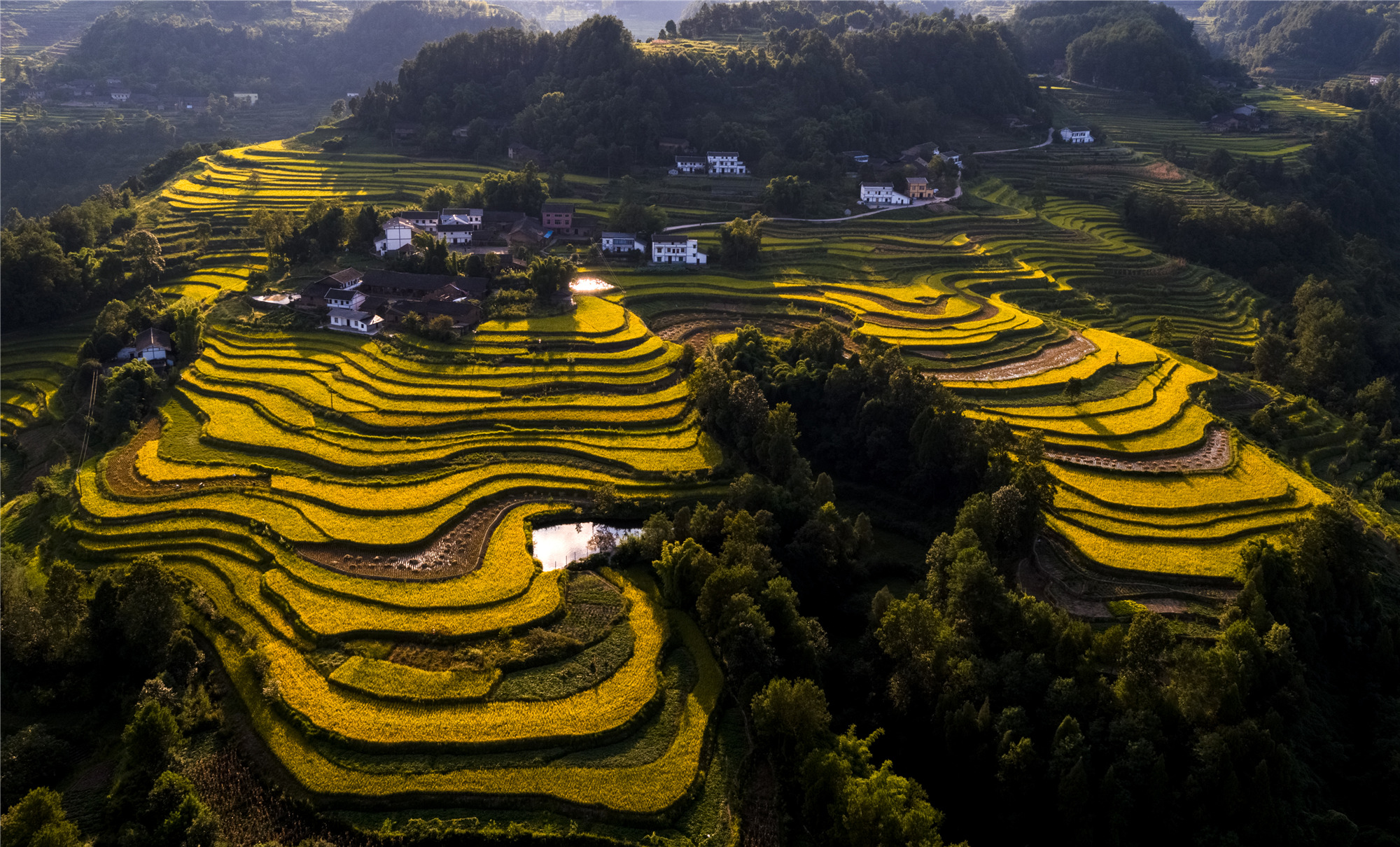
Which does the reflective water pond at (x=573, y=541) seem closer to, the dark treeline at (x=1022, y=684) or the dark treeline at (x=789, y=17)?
the dark treeline at (x=1022, y=684)

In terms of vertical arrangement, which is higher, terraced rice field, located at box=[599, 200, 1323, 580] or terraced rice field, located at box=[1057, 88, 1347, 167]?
terraced rice field, located at box=[1057, 88, 1347, 167]

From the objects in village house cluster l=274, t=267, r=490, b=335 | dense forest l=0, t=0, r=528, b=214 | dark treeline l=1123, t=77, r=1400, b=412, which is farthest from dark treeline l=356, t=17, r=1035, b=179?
dense forest l=0, t=0, r=528, b=214

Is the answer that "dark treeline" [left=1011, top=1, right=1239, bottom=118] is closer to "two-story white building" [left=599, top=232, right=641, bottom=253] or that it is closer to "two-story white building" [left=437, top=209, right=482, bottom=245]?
"two-story white building" [left=599, top=232, right=641, bottom=253]

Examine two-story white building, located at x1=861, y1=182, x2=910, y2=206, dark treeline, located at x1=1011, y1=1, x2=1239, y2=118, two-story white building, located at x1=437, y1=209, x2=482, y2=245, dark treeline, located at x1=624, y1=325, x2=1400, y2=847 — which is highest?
dark treeline, located at x1=1011, y1=1, x2=1239, y2=118

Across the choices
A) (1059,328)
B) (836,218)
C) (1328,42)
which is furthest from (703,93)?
(1328,42)

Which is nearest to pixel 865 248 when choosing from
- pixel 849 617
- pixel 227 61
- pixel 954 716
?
pixel 849 617

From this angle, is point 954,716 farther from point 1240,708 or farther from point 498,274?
point 498,274

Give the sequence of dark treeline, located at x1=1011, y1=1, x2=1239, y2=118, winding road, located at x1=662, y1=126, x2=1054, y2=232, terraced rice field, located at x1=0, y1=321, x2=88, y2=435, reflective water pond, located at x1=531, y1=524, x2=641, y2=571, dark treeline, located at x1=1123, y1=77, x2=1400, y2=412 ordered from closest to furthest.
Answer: reflective water pond, located at x1=531, y1=524, x2=641, y2=571 < terraced rice field, located at x1=0, y1=321, x2=88, y2=435 < dark treeline, located at x1=1123, y1=77, x2=1400, y2=412 < winding road, located at x1=662, y1=126, x2=1054, y2=232 < dark treeline, located at x1=1011, y1=1, x2=1239, y2=118

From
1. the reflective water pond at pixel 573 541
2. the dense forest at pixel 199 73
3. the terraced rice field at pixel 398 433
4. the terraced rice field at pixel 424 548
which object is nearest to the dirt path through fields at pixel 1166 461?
the terraced rice field at pixel 398 433
